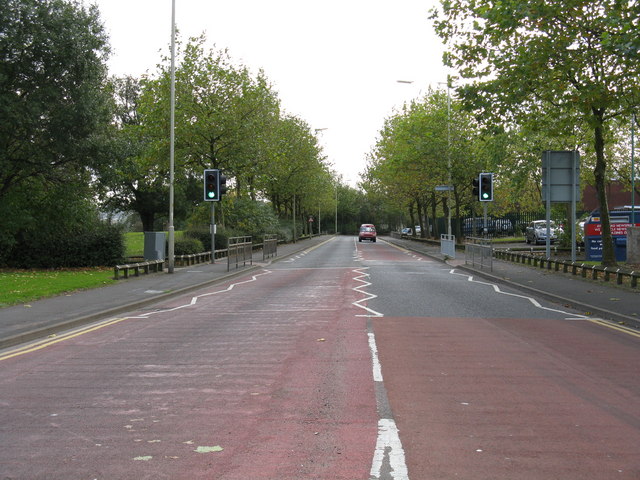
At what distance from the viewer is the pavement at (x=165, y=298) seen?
10320mm

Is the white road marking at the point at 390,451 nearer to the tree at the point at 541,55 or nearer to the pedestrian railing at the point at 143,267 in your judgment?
the tree at the point at 541,55

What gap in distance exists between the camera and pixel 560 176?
20141 mm

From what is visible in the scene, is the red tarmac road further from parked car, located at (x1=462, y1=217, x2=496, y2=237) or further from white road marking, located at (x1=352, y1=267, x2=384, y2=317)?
parked car, located at (x1=462, y1=217, x2=496, y2=237)

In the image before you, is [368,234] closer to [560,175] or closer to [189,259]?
[189,259]

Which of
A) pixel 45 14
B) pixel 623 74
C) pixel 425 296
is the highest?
pixel 45 14

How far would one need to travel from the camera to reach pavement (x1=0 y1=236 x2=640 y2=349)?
1032 cm

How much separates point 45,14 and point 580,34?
64.4 ft

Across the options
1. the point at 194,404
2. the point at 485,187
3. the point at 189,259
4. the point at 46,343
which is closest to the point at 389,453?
the point at 194,404

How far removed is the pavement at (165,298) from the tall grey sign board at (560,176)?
269cm

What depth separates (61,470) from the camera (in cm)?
401

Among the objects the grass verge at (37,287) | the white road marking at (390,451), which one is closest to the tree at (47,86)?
the grass verge at (37,287)

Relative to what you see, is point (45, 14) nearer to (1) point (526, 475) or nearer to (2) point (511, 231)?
(1) point (526, 475)

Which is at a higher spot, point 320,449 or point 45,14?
point 45,14

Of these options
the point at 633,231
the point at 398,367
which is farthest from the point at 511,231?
the point at 398,367
